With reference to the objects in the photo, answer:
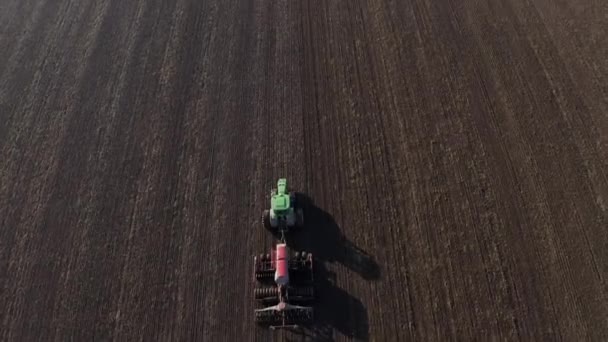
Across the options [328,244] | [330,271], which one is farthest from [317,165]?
[330,271]

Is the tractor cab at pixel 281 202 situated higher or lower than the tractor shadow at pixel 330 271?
higher

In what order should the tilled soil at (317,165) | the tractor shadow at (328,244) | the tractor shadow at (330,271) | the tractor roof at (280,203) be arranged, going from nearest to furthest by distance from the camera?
the tractor shadow at (330,271), the tilled soil at (317,165), the tractor shadow at (328,244), the tractor roof at (280,203)

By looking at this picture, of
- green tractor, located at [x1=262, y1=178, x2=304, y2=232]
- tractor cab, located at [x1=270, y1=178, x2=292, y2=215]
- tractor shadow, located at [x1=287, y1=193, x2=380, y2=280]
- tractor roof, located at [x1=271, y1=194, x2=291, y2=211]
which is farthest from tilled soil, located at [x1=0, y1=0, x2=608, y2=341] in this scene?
tractor roof, located at [x1=271, y1=194, x2=291, y2=211]

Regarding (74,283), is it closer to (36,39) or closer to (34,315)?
(34,315)

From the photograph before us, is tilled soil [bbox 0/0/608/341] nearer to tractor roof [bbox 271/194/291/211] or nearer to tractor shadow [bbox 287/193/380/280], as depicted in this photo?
tractor shadow [bbox 287/193/380/280]

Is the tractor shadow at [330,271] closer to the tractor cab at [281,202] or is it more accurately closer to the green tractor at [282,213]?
the green tractor at [282,213]

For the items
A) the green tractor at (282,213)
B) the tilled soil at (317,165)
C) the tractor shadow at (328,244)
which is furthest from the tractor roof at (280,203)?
the tilled soil at (317,165)

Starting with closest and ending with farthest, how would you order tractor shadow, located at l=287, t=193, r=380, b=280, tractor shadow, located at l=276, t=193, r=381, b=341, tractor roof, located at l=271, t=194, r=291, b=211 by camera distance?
tractor shadow, located at l=276, t=193, r=381, b=341 → tractor shadow, located at l=287, t=193, r=380, b=280 → tractor roof, located at l=271, t=194, r=291, b=211
